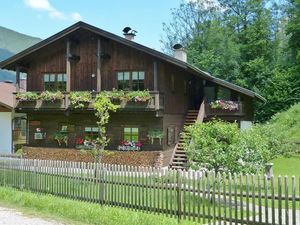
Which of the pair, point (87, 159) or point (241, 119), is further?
point (241, 119)

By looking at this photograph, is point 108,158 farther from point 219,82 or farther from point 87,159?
point 219,82

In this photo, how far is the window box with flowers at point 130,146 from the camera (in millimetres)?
26219

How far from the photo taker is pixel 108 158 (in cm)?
2641

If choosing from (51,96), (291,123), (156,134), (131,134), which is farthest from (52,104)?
(291,123)

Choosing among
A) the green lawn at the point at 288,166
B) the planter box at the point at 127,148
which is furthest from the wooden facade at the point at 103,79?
the green lawn at the point at 288,166

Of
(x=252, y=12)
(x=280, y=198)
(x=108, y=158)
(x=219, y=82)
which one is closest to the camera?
(x=280, y=198)

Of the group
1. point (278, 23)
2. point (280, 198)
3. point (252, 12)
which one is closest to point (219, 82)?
point (280, 198)

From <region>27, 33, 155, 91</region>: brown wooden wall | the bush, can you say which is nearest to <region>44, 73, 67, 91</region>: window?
<region>27, 33, 155, 91</region>: brown wooden wall

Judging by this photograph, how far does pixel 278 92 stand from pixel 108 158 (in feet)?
83.1

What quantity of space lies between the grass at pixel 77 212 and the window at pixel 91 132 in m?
13.1

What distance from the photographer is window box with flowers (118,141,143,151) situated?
1032 inches

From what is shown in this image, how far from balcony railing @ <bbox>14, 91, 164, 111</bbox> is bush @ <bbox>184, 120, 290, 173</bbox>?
882 cm

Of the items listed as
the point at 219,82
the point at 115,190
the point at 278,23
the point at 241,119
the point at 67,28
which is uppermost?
the point at 278,23

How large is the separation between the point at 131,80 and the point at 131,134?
3.37 metres
